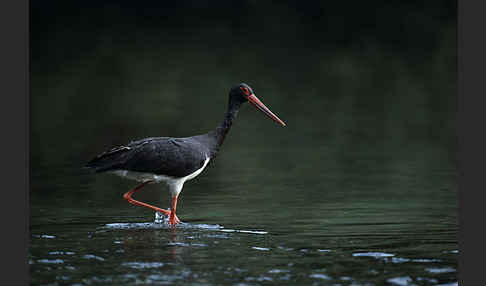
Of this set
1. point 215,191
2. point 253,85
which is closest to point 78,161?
point 215,191

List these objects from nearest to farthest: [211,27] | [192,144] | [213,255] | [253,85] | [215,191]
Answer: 1. [213,255]
2. [192,144]
3. [215,191]
4. [253,85]
5. [211,27]

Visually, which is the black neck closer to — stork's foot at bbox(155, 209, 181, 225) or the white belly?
the white belly

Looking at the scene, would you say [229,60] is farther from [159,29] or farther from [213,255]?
[213,255]

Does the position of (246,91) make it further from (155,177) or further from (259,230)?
(259,230)

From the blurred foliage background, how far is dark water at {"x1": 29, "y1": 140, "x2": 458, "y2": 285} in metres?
2.78

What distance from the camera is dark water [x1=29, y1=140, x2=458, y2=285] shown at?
9.09 m

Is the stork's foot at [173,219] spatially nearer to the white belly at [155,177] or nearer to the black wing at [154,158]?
the white belly at [155,177]

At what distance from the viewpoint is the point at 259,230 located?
1184 centimetres

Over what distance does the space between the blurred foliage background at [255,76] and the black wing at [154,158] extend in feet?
25.1

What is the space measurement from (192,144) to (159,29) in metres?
33.2

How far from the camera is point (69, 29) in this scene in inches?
1770

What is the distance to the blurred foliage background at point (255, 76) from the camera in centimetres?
2414

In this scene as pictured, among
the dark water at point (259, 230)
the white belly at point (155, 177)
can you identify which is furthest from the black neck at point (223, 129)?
the dark water at point (259, 230)

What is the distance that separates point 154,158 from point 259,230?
1.78m
